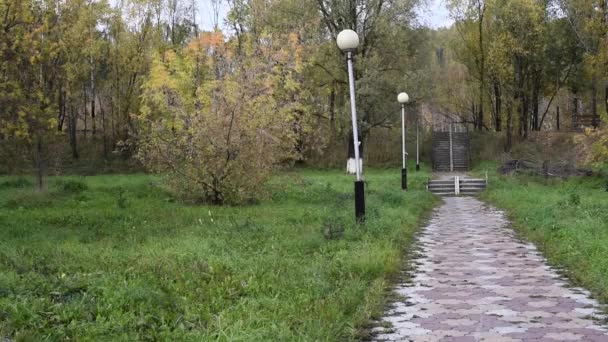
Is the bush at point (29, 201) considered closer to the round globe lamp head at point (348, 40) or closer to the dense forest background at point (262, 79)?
the dense forest background at point (262, 79)

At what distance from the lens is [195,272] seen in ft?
25.8

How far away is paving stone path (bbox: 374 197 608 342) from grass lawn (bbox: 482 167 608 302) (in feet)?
0.95

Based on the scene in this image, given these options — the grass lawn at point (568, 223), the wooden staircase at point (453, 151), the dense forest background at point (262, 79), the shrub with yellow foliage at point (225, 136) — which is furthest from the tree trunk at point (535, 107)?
the shrub with yellow foliage at point (225, 136)

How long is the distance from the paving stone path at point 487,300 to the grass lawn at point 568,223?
29 cm

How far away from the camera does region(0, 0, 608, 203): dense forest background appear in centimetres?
1686

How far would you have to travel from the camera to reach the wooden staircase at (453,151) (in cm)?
3628

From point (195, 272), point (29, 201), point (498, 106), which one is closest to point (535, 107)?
point (498, 106)

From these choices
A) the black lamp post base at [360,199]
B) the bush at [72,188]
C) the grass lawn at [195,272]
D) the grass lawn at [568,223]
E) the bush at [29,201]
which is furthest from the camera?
the bush at [72,188]

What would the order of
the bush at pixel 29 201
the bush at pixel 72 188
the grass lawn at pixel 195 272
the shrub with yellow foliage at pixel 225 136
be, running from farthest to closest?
the bush at pixel 72 188 → the bush at pixel 29 201 → the shrub with yellow foliage at pixel 225 136 → the grass lawn at pixel 195 272

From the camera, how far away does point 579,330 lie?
230 inches

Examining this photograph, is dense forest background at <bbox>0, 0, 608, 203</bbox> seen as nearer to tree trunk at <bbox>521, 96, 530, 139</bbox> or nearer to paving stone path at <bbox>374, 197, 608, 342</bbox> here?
tree trunk at <bbox>521, 96, 530, 139</bbox>

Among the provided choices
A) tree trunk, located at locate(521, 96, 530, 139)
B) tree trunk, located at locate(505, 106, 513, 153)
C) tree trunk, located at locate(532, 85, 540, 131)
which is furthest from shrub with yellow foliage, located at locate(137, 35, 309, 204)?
tree trunk, located at locate(532, 85, 540, 131)

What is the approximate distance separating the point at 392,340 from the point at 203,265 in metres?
3.29

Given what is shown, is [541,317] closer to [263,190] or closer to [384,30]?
[263,190]
